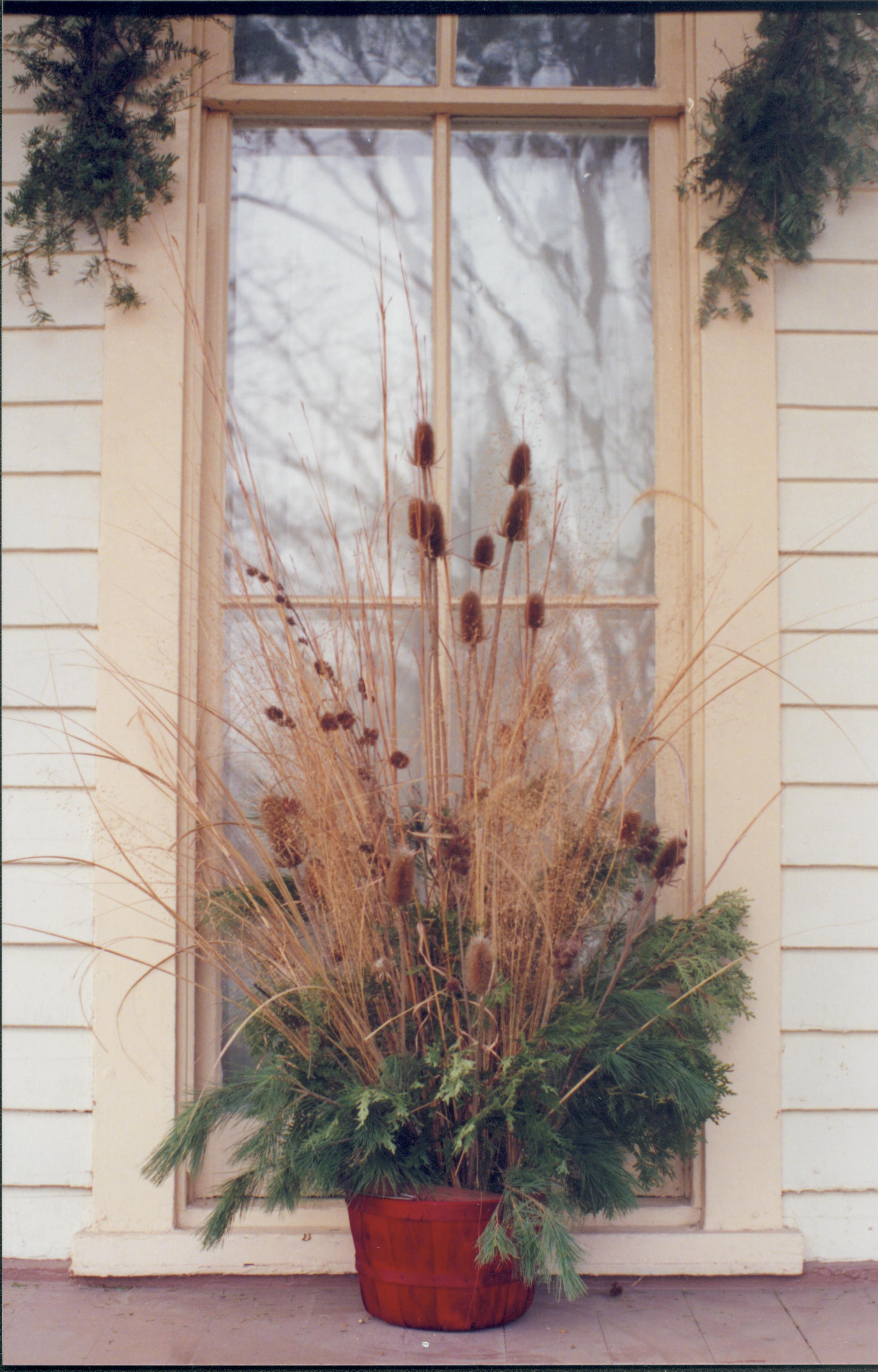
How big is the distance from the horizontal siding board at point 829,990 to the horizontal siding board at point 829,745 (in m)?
0.35

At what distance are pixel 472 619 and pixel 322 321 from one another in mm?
893

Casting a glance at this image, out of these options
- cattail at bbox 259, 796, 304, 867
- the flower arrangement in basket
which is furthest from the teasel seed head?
cattail at bbox 259, 796, 304, 867

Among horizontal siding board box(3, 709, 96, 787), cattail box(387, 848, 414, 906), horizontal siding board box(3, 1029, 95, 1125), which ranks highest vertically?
horizontal siding board box(3, 709, 96, 787)

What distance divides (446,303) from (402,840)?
3.88 feet

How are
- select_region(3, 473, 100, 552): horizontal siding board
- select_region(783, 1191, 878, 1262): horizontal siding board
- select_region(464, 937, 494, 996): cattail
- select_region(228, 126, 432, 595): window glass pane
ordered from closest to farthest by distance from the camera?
select_region(464, 937, 494, 996): cattail, select_region(783, 1191, 878, 1262): horizontal siding board, select_region(3, 473, 100, 552): horizontal siding board, select_region(228, 126, 432, 595): window glass pane

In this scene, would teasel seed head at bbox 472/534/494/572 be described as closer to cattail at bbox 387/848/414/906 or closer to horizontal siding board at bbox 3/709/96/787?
cattail at bbox 387/848/414/906

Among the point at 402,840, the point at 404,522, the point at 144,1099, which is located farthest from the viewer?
the point at 404,522

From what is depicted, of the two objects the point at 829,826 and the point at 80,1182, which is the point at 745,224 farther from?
the point at 80,1182

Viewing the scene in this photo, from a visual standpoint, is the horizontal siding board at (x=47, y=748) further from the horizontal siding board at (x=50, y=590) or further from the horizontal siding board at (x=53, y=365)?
the horizontal siding board at (x=53, y=365)

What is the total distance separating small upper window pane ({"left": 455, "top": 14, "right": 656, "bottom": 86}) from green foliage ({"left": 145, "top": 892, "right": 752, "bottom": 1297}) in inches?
71.1

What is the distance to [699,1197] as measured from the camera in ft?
6.58

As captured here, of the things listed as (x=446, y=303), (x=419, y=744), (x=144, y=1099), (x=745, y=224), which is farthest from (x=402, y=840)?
(x=745, y=224)

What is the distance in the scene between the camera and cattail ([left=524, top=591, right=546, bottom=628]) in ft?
5.75

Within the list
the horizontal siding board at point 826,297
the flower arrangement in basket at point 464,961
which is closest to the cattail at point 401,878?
the flower arrangement in basket at point 464,961
